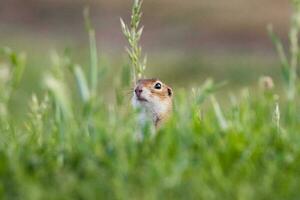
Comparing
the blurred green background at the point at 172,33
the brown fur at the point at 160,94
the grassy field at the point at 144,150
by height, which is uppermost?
the grassy field at the point at 144,150

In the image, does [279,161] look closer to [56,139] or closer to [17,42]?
[56,139]

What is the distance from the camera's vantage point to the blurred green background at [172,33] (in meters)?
22.8

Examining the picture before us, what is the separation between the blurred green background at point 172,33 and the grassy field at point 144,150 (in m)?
16.4

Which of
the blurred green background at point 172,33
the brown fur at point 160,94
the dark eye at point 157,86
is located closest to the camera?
the brown fur at point 160,94

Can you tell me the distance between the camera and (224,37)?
26.9 meters

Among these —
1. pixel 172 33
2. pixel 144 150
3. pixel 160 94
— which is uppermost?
pixel 144 150

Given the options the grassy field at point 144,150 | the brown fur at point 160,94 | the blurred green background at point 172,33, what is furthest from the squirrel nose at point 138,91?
the blurred green background at point 172,33

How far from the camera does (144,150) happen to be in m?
4.57

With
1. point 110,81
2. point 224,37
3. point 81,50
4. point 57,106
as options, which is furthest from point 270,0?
point 57,106

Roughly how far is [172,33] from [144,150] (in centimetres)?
2342

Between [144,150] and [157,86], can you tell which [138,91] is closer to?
[157,86]

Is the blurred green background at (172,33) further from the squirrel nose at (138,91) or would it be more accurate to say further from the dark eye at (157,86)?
the squirrel nose at (138,91)

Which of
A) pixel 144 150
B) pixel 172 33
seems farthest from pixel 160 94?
pixel 172 33

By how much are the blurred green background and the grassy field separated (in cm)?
1641
